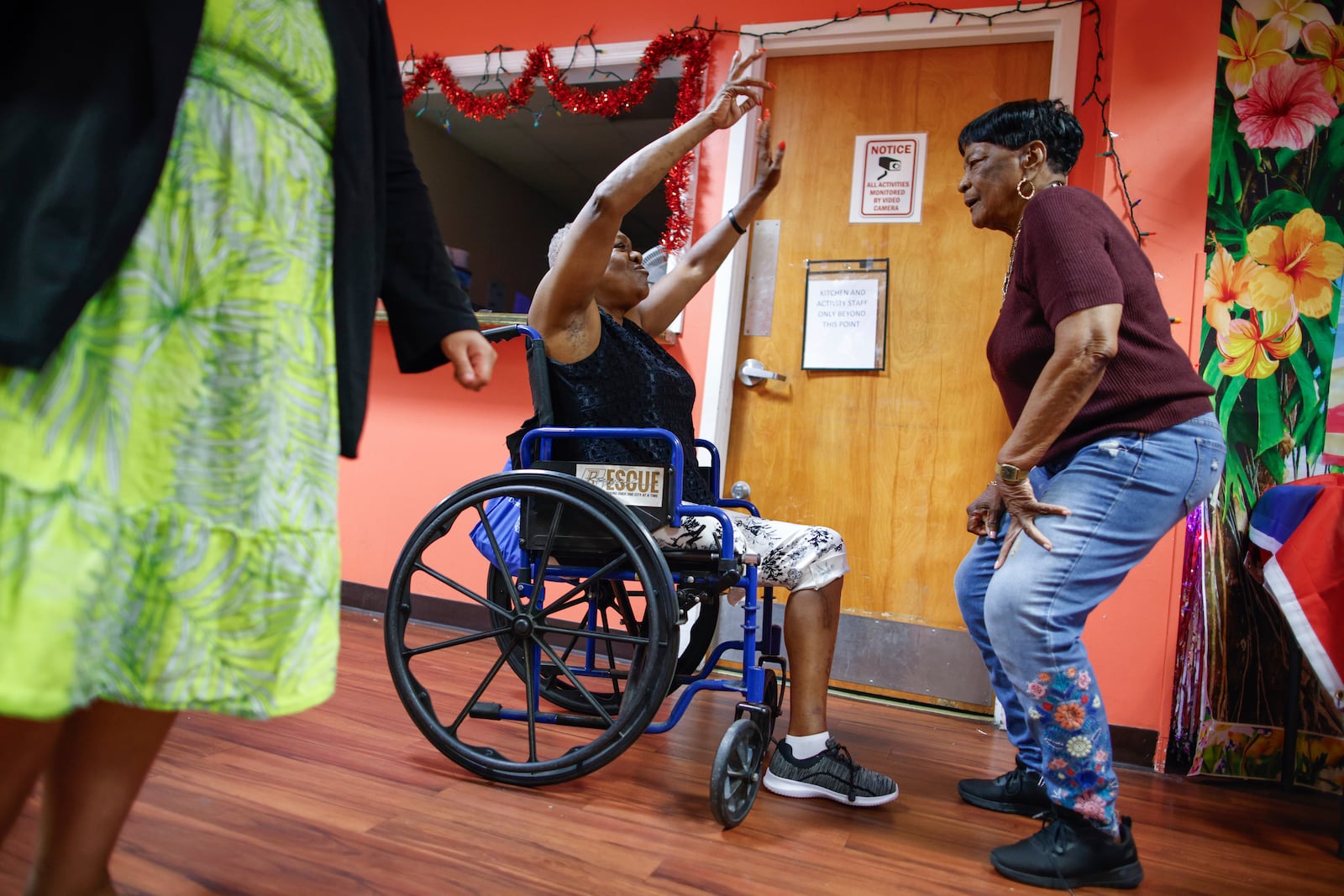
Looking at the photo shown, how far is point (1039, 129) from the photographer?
1.58 m

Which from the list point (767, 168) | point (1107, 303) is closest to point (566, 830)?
point (1107, 303)

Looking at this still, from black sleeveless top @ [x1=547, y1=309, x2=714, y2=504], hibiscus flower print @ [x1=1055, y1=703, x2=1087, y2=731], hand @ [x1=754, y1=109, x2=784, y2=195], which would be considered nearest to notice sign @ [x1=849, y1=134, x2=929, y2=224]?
hand @ [x1=754, y1=109, x2=784, y2=195]

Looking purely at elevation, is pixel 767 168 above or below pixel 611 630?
above

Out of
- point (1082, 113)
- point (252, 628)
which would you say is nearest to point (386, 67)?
point (252, 628)

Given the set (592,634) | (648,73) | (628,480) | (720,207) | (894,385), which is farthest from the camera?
(648,73)

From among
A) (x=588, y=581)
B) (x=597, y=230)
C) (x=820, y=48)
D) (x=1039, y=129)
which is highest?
(x=820, y=48)

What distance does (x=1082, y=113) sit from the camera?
8.34 ft

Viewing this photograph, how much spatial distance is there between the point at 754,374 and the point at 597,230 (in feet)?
4.17

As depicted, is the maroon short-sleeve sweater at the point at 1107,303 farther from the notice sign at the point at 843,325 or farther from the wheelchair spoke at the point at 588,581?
the notice sign at the point at 843,325

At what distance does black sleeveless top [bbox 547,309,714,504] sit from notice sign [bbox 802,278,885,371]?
42.6 inches

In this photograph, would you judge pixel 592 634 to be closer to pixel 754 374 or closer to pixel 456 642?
pixel 456 642

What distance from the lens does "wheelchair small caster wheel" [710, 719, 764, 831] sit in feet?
4.42

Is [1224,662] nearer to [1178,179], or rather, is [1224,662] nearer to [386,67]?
[1178,179]

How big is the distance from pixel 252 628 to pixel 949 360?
2.37 metres
